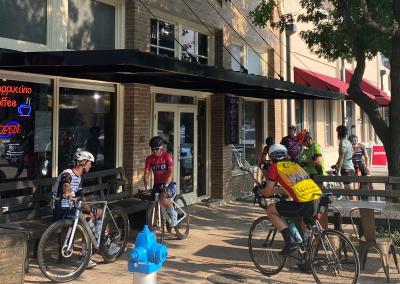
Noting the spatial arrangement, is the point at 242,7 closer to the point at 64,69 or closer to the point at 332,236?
the point at 64,69

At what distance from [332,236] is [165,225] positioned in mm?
3318

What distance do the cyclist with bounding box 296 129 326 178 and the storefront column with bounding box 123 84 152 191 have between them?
309 cm

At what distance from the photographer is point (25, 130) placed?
7.55 meters

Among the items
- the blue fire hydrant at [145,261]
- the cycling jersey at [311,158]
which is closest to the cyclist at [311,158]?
the cycling jersey at [311,158]

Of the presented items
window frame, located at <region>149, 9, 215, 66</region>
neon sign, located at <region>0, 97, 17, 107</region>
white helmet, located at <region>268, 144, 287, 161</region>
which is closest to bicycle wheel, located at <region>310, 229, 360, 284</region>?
white helmet, located at <region>268, 144, 287, 161</region>

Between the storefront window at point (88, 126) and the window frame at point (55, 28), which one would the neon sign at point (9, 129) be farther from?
the window frame at point (55, 28)

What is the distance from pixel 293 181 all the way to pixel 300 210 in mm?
A: 359

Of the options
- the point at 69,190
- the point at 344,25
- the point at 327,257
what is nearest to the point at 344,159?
the point at 344,25

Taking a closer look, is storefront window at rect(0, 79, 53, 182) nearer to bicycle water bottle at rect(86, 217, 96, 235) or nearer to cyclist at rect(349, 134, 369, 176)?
bicycle water bottle at rect(86, 217, 96, 235)

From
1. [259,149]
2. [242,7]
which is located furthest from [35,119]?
[259,149]

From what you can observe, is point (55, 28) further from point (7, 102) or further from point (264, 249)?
point (264, 249)

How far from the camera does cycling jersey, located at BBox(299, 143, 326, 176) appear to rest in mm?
9672

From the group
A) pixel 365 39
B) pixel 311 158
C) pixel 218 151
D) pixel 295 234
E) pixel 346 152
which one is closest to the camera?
pixel 295 234

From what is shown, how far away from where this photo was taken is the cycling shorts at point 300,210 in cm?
596
